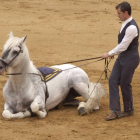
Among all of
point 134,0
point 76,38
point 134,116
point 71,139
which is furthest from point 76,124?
point 134,0

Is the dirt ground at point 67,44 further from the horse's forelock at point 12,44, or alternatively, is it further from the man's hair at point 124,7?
the man's hair at point 124,7

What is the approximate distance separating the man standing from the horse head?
155 centimetres

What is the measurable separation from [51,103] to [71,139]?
1611 millimetres

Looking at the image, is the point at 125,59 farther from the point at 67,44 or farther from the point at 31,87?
the point at 67,44

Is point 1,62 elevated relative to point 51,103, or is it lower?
elevated

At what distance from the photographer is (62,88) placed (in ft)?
27.3

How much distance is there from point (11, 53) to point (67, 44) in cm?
790

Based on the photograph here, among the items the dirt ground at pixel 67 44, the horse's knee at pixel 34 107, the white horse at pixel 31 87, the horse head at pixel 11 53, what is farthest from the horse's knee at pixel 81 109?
the horse head at pixel 11 53

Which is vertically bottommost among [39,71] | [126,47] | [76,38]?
[76,38]

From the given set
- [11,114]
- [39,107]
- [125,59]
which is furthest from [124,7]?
[11,114]

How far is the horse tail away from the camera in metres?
8.23

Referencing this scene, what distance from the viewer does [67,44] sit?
587 inches

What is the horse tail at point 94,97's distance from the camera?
8227mm

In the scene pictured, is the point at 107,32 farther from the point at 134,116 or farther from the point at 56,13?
the point at 134,116
